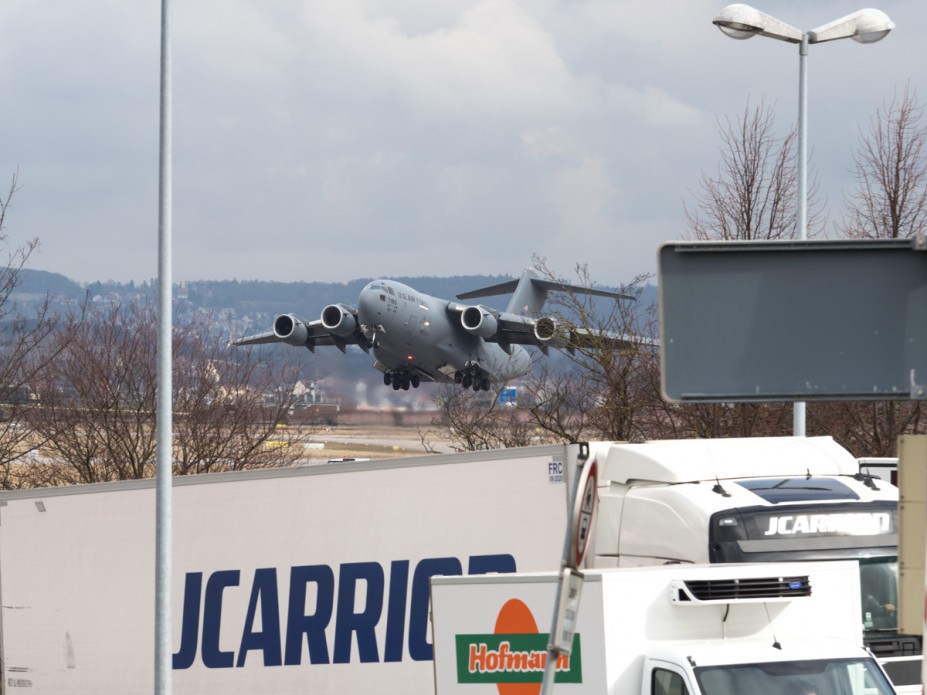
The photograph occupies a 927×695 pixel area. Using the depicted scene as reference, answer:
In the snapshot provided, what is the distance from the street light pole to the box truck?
517cm

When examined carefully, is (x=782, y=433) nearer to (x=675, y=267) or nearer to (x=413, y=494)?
(x=413, y=494)

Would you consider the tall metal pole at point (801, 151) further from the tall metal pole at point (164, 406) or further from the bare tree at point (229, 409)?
the bare tree at point (229, 409)

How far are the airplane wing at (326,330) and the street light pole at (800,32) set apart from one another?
40722mm

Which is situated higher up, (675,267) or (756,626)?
(675,267)

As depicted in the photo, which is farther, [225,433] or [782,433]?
[225,433]

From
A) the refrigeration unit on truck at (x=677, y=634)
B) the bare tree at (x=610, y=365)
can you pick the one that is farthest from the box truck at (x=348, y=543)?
the bare tree at (x=610, y=365)

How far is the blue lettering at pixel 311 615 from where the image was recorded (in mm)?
12211

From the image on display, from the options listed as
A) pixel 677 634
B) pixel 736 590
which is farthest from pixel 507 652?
pixel 736 590

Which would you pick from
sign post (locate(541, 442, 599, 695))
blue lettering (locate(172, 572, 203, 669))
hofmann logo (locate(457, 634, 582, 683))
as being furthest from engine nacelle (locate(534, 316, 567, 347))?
sign post (locate(541, 442, 599, 695))

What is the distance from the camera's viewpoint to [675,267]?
4527mm

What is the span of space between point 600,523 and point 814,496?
162 centimetres

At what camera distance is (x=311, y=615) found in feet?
40.4

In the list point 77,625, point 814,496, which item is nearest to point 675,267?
point 814,496

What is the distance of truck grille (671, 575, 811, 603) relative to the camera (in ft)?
23.2
